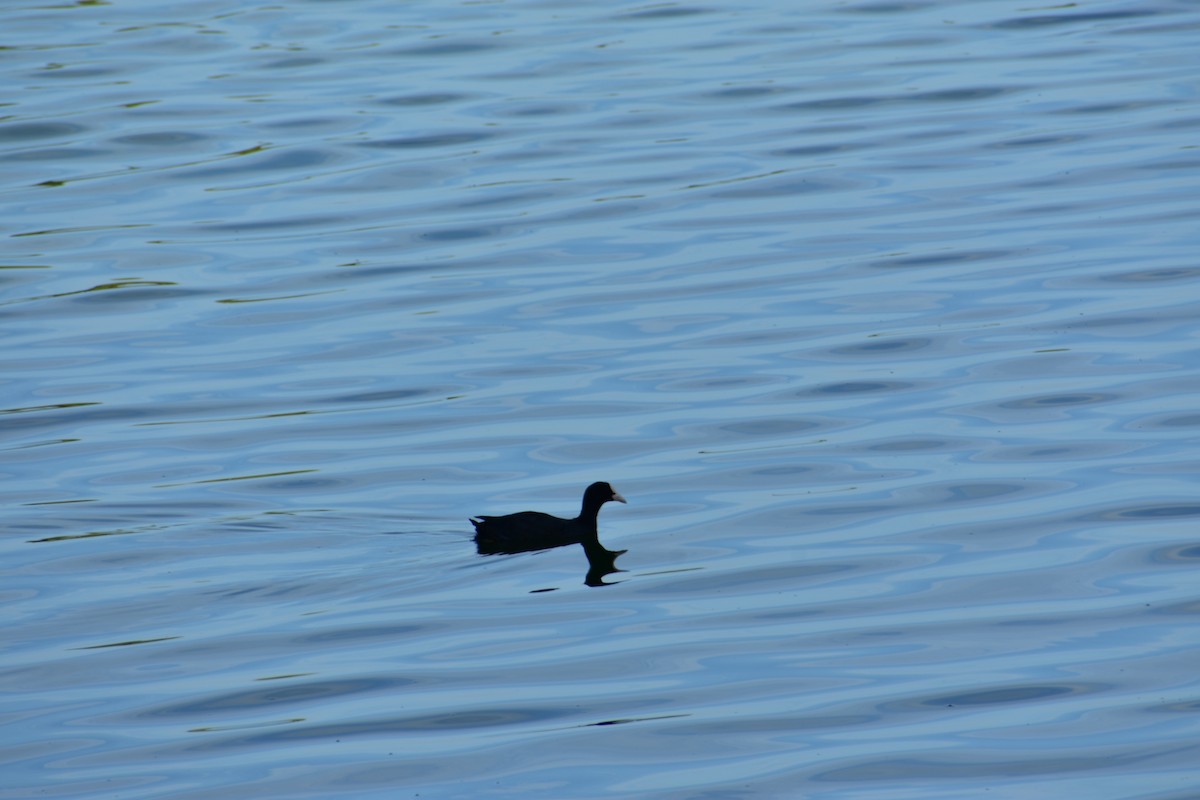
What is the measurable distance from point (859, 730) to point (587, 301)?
854 cm

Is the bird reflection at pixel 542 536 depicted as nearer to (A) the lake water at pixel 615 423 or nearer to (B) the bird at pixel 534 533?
(B) the bird at pixel 534 533

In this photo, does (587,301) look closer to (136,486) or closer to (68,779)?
(136,486)

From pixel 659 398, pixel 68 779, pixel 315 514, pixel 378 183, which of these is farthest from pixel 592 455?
pixel 378 183

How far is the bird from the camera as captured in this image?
37.4 ft

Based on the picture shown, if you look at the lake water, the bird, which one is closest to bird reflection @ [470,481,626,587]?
the bird

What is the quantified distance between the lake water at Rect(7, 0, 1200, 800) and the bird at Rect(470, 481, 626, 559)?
0.50 feet

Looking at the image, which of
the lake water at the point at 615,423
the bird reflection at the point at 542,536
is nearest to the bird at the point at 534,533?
the bird reflection at the point at 542,536

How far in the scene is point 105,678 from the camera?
31.9ft

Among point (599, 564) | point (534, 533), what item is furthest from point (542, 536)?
point (599, 564)

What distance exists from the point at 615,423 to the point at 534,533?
2.47m

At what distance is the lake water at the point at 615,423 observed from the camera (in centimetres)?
889

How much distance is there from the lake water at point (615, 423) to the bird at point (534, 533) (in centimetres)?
15

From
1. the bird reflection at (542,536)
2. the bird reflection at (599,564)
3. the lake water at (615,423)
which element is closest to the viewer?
the lake water at (615,423)

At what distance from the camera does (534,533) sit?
37.9 feet
